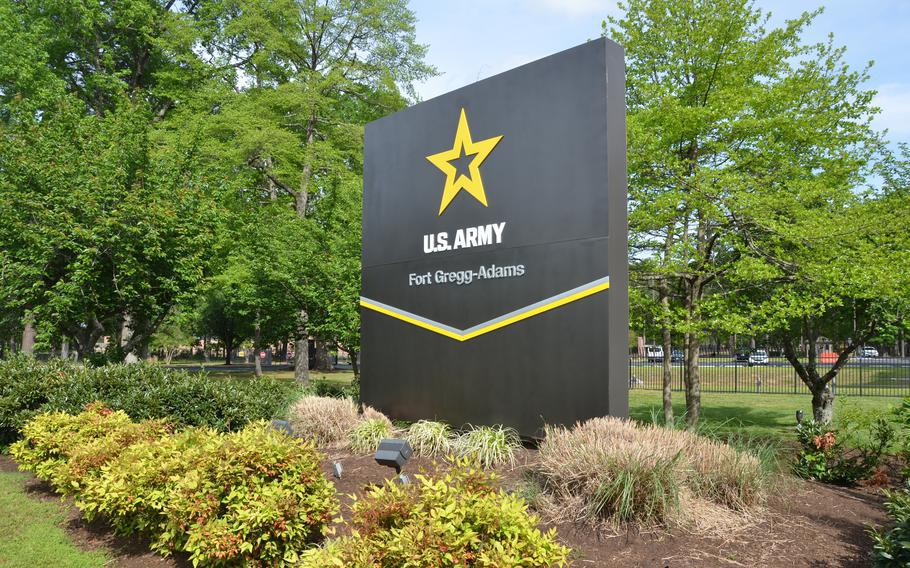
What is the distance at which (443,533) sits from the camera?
3.43 metres

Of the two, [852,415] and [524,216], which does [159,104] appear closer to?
A: [524,216]

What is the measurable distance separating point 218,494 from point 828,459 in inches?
270

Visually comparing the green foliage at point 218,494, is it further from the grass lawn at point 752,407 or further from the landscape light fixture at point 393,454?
the grass lawn at point 752,407

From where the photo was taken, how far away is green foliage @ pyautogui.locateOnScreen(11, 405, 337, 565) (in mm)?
4598

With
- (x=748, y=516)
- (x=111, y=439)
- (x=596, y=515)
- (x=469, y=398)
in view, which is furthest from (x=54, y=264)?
(x=748, y=516)

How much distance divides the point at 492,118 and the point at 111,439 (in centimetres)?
608

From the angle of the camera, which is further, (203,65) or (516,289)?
(203,65)

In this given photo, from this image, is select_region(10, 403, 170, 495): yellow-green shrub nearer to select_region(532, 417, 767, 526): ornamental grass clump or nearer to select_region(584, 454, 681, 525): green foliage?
select_region(532, 417, 767, 526): ornamental grass clump

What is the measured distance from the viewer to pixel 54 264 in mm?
13508

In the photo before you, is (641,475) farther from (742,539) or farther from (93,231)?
(93,231)

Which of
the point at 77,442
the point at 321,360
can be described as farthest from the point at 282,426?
the point at 321,360

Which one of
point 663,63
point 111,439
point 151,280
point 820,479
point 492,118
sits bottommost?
point 820,479

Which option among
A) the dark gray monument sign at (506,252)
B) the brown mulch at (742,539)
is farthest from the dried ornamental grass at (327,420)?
the brown mulch at (742,539)

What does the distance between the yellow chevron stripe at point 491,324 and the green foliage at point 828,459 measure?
3.26 metres
